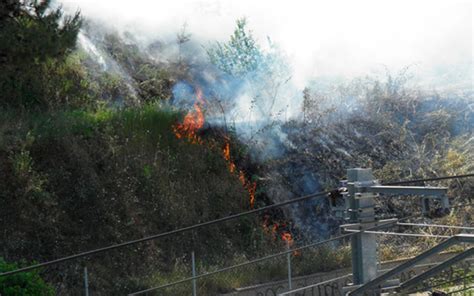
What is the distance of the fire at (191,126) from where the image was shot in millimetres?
17141

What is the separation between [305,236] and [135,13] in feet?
22.3

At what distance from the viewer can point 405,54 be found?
77.9 ft

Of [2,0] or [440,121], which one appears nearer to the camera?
[2,0]

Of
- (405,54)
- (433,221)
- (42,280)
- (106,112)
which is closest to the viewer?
(42,280)

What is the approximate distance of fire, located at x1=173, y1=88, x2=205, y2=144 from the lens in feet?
56.2

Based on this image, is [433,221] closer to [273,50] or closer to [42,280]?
[273,50]

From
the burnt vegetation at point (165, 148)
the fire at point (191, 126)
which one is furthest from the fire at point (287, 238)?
the fire at point (191, 126)

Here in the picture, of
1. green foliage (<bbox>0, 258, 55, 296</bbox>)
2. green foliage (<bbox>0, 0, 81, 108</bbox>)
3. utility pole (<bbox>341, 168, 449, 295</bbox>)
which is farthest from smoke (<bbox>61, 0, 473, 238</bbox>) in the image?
utility pole (<bbox>341, 168, 449, 295</bbox>)

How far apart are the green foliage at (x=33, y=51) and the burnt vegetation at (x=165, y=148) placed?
0.03m

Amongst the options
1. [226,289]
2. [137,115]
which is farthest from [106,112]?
[226,289]

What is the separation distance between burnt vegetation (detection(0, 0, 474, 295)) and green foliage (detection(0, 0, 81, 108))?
3cm

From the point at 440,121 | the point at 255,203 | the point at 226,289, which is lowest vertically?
the point at 226,289

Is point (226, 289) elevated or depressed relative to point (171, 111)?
depressed

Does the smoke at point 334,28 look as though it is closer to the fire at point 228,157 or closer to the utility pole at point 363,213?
the fire at point 228,157
